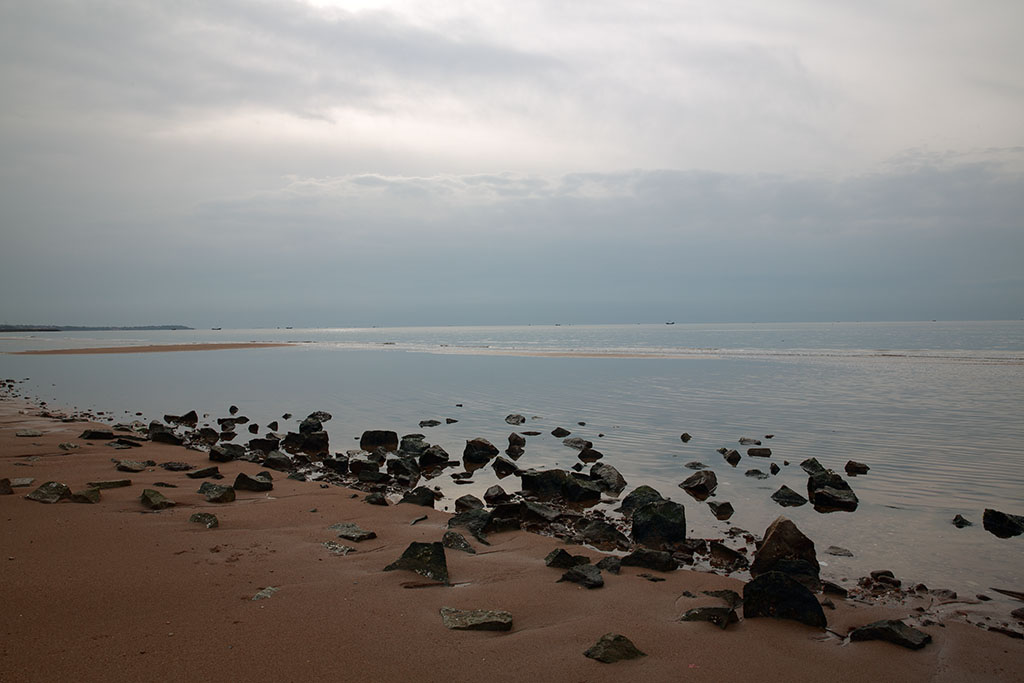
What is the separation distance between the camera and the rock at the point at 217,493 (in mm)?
11832

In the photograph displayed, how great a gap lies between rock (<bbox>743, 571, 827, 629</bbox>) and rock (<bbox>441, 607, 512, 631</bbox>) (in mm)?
3034

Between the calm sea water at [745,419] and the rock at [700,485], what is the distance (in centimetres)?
24

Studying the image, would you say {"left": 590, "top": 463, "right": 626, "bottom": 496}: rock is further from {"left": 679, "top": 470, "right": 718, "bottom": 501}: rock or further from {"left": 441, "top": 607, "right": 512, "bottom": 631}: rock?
{"left": 441, "top": 607, "right": 512, "bottom": 631}: rock

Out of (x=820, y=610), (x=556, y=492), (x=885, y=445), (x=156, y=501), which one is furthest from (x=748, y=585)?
(x=885, y=445)

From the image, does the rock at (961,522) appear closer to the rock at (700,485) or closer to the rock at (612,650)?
the rock at (700,485)

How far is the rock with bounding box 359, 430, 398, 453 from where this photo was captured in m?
20.3

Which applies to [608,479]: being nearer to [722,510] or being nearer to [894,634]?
[722,510]

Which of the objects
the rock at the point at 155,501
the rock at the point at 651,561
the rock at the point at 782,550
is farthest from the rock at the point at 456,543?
the rock at the point at 155,501

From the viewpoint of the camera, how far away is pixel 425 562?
8219mm

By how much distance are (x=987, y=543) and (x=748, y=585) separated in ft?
20.0

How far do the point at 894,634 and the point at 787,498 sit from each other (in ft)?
22.7

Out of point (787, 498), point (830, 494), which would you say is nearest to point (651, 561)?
point (787, 498)

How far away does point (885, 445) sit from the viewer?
19.2 meters

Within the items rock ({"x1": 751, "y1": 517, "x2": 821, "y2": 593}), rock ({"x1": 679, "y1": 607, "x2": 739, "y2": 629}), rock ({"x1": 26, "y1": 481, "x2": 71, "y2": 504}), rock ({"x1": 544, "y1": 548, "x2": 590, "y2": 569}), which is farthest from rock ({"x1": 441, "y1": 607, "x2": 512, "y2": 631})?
rock ({"x1": 26, "y1": 481, "x2": 71, "y2": 504})
